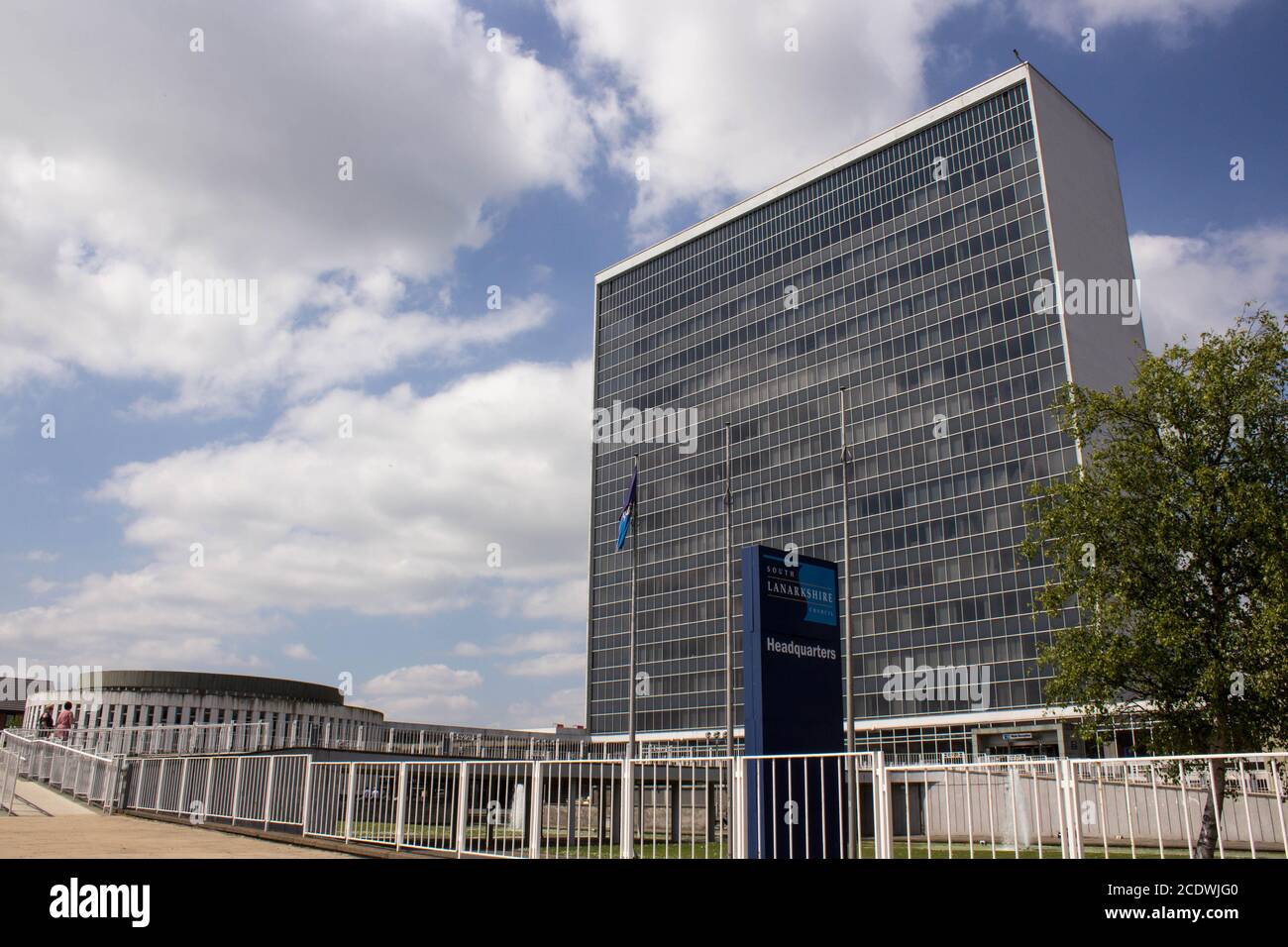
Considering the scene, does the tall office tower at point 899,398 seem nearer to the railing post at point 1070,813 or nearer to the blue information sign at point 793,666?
the blue information sign at point 793,666

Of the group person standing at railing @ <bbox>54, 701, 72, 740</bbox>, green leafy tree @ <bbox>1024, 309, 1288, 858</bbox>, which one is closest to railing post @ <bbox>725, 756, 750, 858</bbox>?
green leafy tree @ <bbox>1024, 309, 1288, 858</bbox>

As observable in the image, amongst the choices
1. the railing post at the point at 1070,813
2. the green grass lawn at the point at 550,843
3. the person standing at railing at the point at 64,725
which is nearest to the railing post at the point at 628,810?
the green grass lawn at the point at 550,843

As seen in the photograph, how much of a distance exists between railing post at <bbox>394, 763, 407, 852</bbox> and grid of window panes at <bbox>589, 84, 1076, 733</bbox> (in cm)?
6092

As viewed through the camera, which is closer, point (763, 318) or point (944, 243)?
point (944, 243)

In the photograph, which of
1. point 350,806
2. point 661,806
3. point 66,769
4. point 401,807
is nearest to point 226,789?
point 350,806

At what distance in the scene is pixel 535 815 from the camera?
42.2 feet

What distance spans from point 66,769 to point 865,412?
68.0 meters

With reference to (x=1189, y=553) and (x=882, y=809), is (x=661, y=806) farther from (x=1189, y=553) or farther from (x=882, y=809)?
(x=1189, y=553)

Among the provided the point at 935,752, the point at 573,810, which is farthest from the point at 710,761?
the point at 935,752

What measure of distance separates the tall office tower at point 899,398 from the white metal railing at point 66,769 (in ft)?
179

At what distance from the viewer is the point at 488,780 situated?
13.8 metres
